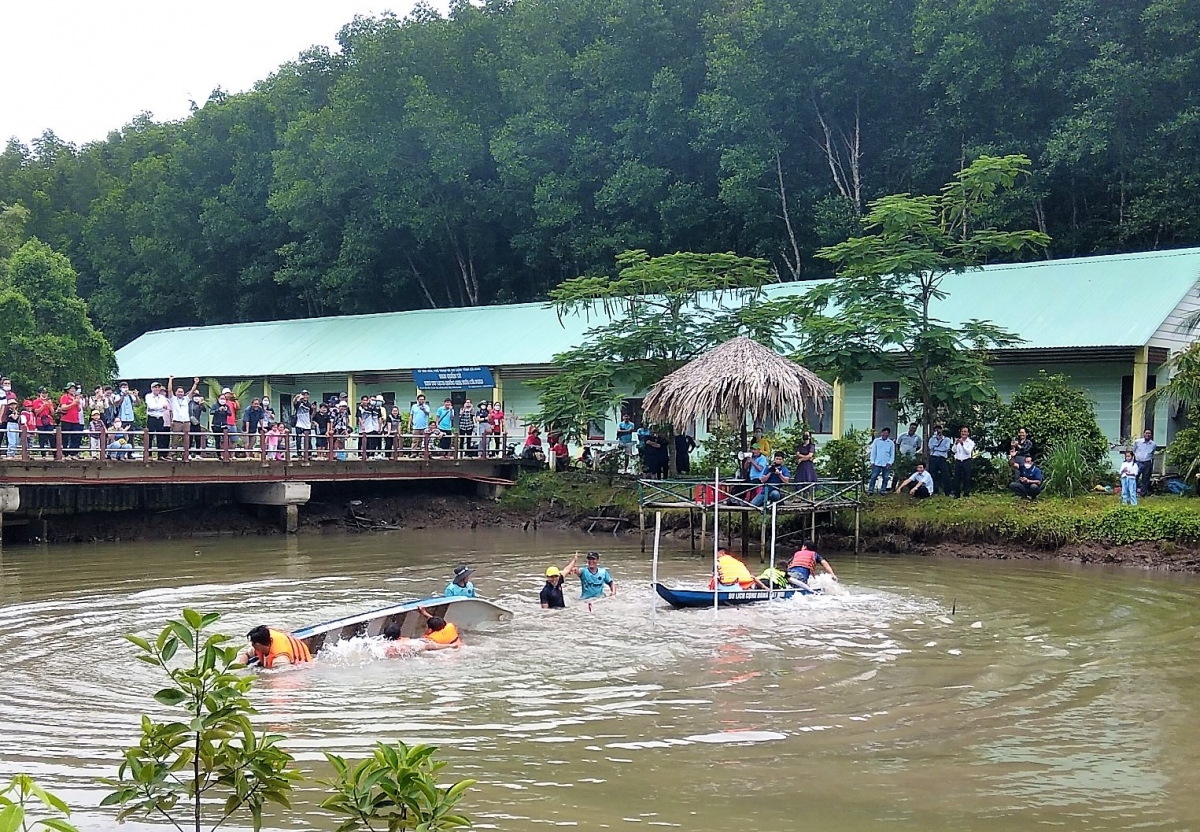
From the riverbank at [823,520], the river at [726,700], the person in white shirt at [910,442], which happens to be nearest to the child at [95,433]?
the riverbank at [823,520]

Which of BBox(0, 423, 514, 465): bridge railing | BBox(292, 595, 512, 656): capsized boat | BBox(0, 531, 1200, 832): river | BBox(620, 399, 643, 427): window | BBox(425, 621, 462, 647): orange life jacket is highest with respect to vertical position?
BBox(620, 399, 643, 427): window

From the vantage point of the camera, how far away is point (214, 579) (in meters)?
20.7

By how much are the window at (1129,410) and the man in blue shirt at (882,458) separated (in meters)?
5.00

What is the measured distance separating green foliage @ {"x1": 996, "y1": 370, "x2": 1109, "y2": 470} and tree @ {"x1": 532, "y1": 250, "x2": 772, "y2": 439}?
556cm

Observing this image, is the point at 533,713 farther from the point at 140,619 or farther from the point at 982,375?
the point at 982,375

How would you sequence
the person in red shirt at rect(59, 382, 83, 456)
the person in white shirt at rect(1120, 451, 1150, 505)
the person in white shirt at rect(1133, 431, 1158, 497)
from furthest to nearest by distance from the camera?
1. the person in red shirt at rect(59, 382, 83, 456)
2. the person in white shirt at rect(1133, 431, 1158, 497)
3. the person in white shirt at rect(1120, 451, 1150, 505)

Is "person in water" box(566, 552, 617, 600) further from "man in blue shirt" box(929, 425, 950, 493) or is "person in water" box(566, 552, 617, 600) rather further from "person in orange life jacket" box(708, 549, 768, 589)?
"man in blue shirt" box(929, 425, 950, 493)

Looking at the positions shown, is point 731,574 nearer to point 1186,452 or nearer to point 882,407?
point 1186,452

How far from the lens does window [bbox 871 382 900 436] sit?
95.9ft

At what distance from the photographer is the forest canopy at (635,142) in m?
35.9

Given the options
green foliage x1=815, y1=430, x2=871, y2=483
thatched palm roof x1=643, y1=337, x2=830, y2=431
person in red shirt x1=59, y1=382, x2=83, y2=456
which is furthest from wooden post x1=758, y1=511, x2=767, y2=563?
person in red shirt x1=59, y1=382, x2=83, y2=456

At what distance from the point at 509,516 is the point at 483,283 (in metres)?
24.6

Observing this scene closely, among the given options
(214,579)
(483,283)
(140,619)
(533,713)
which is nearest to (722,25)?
(483,283)

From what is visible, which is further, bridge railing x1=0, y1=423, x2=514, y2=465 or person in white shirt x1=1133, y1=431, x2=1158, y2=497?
bridge railing x1=0, y1=423, x2=514, y2=465
